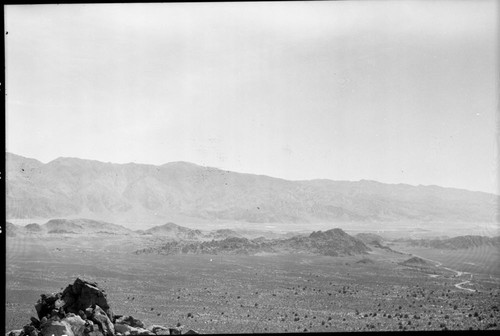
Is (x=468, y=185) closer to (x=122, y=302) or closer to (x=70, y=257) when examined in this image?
(x=122, y=302)

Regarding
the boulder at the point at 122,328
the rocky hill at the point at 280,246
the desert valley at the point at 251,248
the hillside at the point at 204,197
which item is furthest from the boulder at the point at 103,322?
the rocky hill at the point at 280,246

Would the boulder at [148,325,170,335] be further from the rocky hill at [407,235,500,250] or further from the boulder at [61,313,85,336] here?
the rocky hill at [407,235,500,250]

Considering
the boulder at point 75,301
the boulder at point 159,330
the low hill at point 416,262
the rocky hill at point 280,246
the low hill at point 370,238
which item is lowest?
the boulder at point 159,330

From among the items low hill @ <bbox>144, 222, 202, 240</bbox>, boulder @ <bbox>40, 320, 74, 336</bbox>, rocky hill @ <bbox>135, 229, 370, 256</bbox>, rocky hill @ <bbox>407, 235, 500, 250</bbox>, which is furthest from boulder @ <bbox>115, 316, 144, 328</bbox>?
rocky hill @ <bbox>407, 235, 500, 250</bbox>

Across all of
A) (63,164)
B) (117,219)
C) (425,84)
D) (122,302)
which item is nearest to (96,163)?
(63,164)

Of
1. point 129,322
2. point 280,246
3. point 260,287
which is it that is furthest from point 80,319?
point 280,246

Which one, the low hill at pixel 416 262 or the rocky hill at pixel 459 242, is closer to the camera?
the rocky hill at pixel 459 242

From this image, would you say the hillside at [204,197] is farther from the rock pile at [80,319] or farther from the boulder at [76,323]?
the boulder at [76,323]
